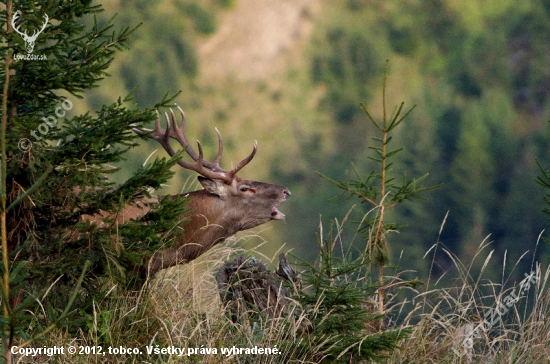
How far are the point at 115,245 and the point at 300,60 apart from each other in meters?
97.8

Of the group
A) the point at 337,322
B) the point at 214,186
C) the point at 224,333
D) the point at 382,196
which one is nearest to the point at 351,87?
the point at 214,186

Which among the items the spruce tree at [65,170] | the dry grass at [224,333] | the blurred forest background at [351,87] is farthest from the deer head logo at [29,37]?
the blurred forest background at [351,87]

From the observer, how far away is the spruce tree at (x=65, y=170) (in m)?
5.20

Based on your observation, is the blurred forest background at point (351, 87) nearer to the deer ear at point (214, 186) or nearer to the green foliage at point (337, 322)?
the deer ear at point (214, 186)

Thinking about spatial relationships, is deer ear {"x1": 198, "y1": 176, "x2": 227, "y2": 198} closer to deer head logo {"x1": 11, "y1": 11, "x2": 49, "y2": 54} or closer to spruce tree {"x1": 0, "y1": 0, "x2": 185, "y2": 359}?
spruce tree {"x1": 0, "y1": 0, "x2": 185, "y2": 359}

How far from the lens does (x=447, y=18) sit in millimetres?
113938

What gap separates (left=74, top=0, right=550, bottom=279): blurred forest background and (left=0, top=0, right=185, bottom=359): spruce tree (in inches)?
2368

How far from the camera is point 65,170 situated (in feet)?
17.3

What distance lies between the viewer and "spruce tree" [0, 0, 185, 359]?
17.1 ft

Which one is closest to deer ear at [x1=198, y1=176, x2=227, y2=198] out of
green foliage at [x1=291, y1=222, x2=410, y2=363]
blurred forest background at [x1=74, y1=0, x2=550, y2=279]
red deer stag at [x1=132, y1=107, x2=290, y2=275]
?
red deer stag at [x1=132, y1=107, x2=290, y2=275]

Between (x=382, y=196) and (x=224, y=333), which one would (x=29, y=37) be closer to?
(x=224, y=333)

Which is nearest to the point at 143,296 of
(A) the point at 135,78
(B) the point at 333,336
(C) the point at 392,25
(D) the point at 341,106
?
(B) the point at 333,336

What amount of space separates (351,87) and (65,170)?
100 meters

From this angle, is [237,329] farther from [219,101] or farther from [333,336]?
[219,101]
